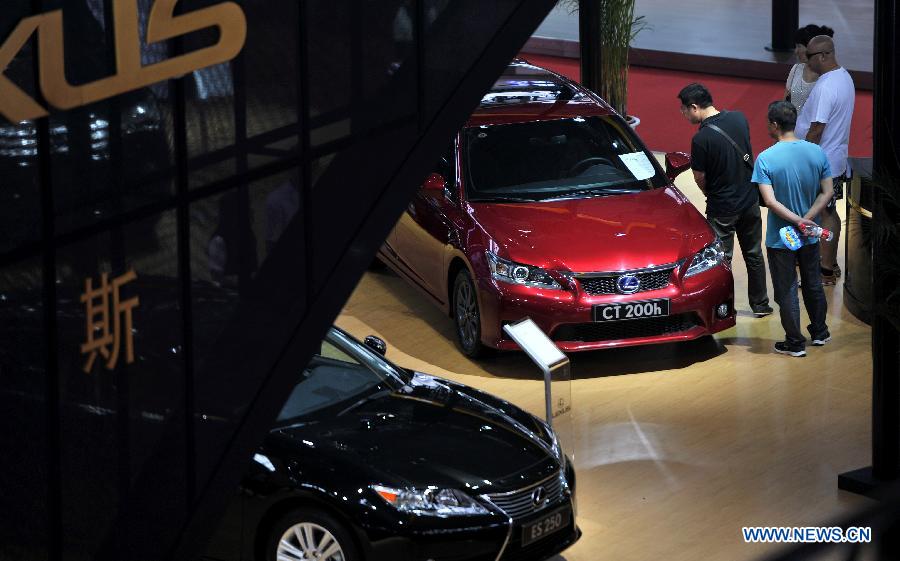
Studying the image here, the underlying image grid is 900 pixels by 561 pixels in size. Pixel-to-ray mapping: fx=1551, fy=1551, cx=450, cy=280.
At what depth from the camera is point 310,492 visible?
719 cm

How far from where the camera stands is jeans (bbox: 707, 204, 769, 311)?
11516mm

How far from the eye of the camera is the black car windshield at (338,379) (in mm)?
7871

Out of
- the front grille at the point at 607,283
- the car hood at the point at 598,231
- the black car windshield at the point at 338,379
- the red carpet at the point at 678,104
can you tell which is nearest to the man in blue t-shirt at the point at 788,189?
the car hood at the point at 598,231

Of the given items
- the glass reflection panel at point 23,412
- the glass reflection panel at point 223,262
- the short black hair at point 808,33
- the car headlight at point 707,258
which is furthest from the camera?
the short black hair at point 808,33

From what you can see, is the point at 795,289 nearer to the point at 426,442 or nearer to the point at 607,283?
the point at 607,283

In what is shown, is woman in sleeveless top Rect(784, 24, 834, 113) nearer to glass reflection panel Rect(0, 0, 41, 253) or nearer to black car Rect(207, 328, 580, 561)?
black car Rect(207, 328, 580, 561)

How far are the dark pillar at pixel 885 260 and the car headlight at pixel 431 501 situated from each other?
102 inches

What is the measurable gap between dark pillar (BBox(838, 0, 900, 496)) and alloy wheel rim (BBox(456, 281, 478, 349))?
3.15 meters

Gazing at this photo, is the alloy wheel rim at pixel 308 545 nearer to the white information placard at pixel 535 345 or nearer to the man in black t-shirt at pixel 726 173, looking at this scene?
the white information placard at pixel 535 345

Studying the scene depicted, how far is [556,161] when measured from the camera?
11539 mm

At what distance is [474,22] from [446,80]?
30cm

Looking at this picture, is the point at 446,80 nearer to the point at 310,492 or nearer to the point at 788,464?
the point at 310,492

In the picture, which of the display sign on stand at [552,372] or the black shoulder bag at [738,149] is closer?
the display sign on stand at [552,372]

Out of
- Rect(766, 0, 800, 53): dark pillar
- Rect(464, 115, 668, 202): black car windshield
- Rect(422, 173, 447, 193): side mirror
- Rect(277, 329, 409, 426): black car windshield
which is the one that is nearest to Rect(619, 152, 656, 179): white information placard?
Rect(464, 115, 668, 202): black car windshield
